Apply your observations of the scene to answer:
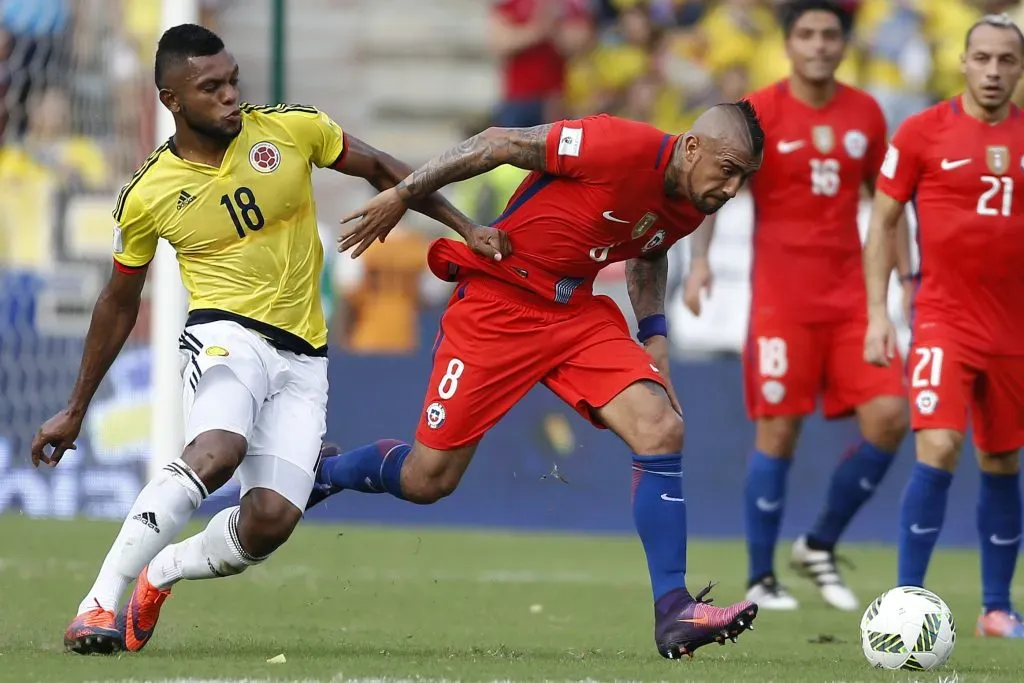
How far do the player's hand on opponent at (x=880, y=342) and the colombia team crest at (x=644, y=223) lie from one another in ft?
4.50

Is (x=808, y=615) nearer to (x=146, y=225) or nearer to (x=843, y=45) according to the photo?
(x=843, y=45)

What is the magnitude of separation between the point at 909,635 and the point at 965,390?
1777 millimetres

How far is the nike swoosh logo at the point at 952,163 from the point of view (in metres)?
7.50

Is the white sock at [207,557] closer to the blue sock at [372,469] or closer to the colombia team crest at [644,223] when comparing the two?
the blue sock at [372,469]

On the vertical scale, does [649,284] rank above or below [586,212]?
below

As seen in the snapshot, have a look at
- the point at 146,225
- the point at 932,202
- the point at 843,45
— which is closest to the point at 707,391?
Result: the point at 843,45

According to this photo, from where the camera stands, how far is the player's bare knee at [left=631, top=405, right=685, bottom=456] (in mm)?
6250

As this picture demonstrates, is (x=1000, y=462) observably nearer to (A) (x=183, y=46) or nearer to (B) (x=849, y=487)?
(B) (x=849, y=487)

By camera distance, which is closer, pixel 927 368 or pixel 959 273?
pixel 927 368

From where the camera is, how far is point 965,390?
7449 mm

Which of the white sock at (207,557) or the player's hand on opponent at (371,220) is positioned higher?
the player's hand on opponent at (371,220)

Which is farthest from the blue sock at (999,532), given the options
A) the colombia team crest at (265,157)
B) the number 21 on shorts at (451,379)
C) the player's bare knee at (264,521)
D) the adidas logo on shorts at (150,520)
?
the adidas logo on shorts at (150,520)

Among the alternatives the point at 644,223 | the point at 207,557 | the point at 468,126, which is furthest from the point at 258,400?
the point at 468,126

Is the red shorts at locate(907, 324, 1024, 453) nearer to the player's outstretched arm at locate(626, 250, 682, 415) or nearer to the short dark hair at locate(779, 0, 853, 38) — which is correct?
the player's outstretched arm at locate(626, 250, 682, 415)
